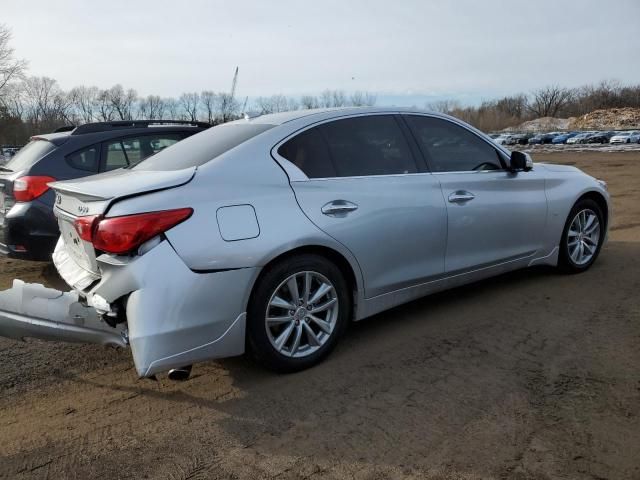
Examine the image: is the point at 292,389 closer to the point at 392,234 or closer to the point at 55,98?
the point at 392,234

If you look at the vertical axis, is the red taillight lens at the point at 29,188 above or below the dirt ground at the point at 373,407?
above

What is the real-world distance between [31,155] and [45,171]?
16.6 inches

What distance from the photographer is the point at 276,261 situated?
3.21 metres

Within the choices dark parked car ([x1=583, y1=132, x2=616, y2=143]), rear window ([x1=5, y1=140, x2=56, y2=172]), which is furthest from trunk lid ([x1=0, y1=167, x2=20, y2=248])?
dark parked car ([x1=583, y1=132, x2=616, y2=143])

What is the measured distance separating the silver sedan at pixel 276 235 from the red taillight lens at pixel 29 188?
169 centimetres

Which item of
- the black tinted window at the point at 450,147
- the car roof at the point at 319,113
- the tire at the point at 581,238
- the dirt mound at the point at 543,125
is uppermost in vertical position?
the car roof at the point at 319,113

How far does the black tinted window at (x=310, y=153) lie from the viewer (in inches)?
137

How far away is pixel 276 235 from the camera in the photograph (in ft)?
10.3

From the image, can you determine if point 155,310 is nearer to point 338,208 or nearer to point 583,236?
point 338,208

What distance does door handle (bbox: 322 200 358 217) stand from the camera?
3.44 m

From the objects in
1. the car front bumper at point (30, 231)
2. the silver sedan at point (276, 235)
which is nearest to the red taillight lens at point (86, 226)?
the silver sedan at point (276, 235)

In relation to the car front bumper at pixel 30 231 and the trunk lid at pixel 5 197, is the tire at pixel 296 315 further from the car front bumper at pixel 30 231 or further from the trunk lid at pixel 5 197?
the trunk lid at pixel 5 197

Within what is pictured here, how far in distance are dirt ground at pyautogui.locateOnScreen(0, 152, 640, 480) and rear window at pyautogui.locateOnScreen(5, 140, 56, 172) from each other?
6.74ft

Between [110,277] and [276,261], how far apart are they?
3.03ft
